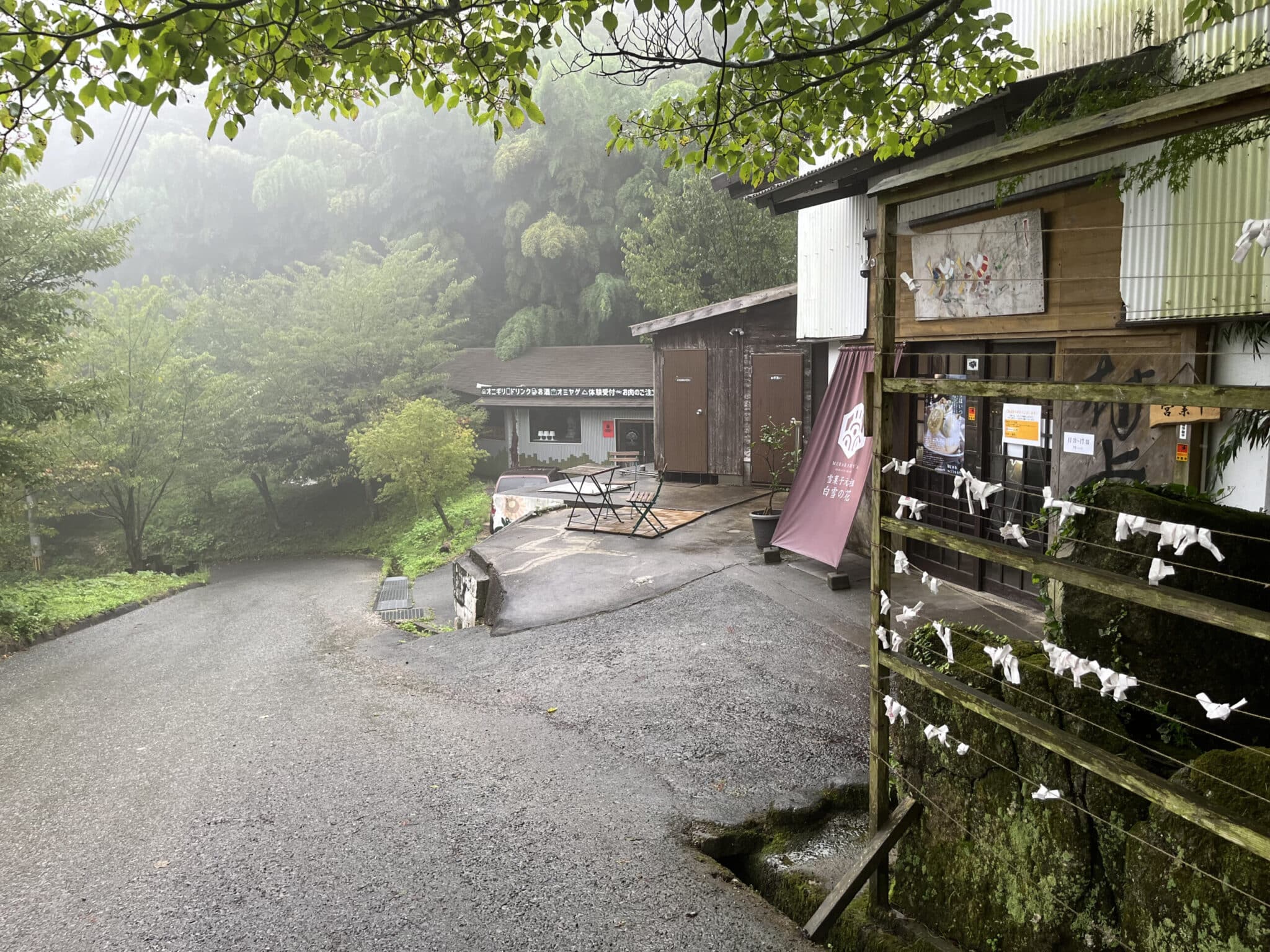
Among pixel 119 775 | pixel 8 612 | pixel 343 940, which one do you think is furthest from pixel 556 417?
pixel 343 940

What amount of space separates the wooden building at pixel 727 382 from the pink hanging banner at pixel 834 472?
608cm

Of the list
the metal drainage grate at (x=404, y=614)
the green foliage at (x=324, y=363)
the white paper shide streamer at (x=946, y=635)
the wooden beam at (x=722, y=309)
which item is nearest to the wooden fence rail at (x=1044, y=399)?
the white paper shide streamer at (x=946, y=635)

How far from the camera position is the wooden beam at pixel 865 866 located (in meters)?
3.31

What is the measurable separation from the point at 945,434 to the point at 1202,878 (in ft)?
22.2

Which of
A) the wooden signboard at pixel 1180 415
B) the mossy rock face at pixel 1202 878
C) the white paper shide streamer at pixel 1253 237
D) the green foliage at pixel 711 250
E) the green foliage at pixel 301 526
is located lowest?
the green foliage at pixel 301 526

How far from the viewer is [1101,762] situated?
2359 millimetres

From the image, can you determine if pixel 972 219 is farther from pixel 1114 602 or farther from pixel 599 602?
pixel 1114 602

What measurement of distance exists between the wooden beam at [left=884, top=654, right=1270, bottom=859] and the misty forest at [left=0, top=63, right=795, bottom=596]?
12.9m

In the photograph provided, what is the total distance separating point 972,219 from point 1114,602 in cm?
591

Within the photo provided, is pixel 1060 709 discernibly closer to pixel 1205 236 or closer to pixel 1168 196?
pixel 1205 236

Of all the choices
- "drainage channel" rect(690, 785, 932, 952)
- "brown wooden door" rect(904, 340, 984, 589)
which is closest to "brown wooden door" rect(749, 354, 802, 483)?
"brown wooden door" rect(904, 340, 984, 589)

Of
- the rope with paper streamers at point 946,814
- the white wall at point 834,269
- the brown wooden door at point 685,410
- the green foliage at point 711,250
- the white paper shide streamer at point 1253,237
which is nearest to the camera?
the white paper shide streamer at point 1253,237

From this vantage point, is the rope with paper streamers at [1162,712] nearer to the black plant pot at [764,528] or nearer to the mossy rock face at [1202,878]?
the mossy rock face at [1202,878]

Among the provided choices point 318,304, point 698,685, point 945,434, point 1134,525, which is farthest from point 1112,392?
point 318,304
